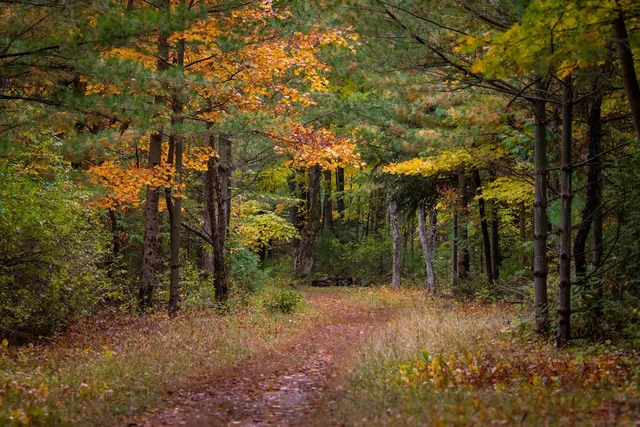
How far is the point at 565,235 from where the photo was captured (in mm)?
8914

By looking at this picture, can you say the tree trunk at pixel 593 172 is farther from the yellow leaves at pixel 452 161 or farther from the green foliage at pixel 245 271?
the green foliage at pixel 245 271

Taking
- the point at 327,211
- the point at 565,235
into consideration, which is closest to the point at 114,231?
the point at 565,235

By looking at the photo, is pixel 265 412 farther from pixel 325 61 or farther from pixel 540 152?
pixel 325 61

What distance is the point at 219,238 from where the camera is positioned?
16.0 meters

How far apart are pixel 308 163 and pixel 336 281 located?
1682 centimetres

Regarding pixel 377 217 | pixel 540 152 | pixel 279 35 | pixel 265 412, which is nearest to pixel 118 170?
pixel 279 35

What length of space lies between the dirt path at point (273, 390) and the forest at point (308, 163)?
6cm

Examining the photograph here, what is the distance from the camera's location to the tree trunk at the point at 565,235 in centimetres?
886

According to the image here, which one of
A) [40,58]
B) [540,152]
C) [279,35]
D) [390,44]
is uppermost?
[279,35]

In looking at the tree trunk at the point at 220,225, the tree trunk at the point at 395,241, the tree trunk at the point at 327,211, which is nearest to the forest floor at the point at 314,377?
the tree trunk at the point at 220,225

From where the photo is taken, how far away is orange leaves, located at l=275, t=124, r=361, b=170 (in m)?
14.0

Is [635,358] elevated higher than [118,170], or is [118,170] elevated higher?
[118,170]

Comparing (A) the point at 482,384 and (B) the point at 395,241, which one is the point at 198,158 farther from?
(B) the point at 395,241

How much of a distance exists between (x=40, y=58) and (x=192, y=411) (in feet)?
16.6
